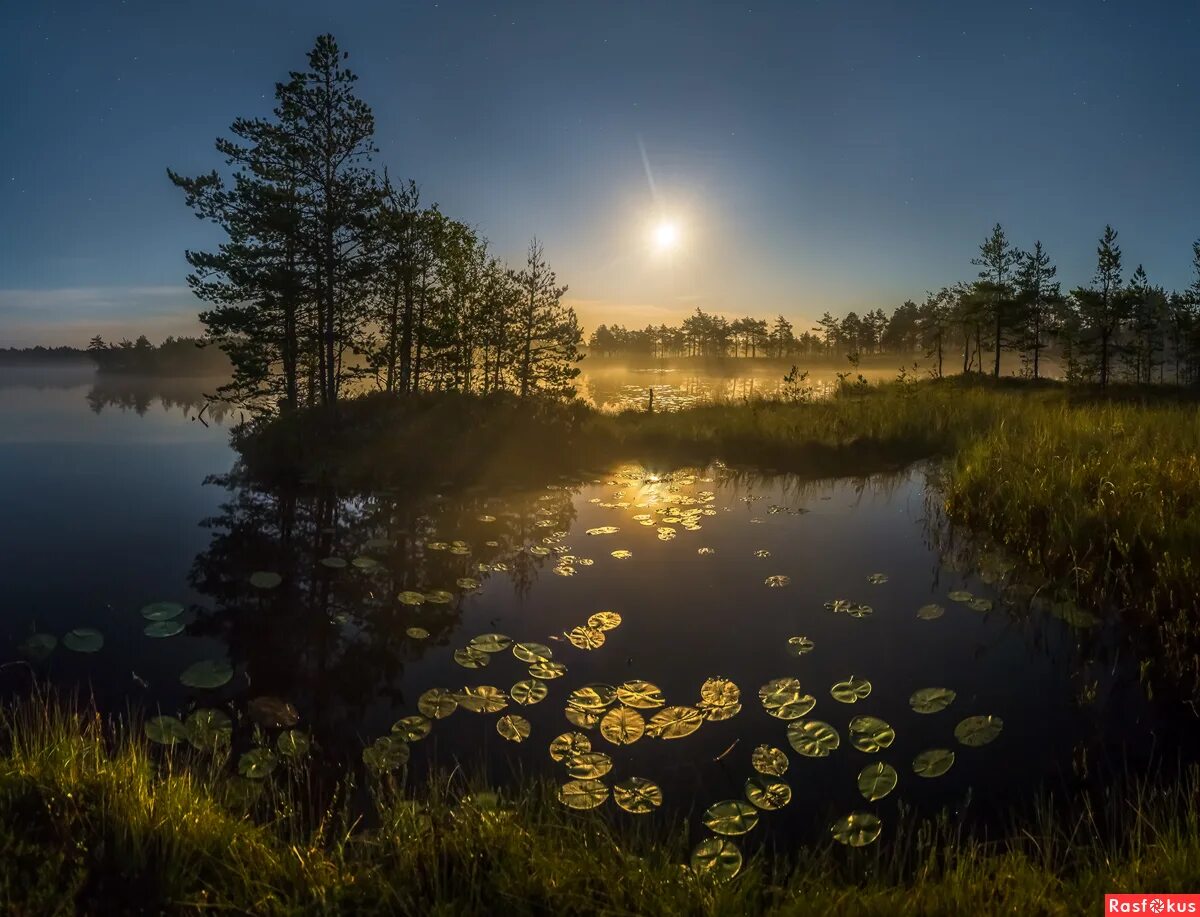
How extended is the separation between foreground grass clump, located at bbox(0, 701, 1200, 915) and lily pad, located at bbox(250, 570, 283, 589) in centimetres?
473

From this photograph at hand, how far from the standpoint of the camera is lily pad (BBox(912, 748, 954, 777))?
169 inches

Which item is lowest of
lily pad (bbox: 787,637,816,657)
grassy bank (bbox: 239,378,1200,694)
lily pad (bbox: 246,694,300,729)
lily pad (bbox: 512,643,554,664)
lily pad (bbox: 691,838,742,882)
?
lily pad (bbox: 246,694,300,729)

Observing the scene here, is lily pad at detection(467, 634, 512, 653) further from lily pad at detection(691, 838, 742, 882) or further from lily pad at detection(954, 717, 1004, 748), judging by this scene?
lily pad at detection(954, 717, 1004, 748)

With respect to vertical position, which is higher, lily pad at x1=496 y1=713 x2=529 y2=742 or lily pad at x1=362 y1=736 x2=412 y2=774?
lily pad at x1=496 y1=713 x2=529 y2=742

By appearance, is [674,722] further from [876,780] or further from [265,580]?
[265,580]

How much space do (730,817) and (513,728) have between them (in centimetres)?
186

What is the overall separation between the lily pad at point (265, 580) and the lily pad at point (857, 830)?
7.83m

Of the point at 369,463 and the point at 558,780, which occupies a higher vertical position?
the point at 369,463

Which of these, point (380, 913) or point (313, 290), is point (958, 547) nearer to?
point (380, 913)

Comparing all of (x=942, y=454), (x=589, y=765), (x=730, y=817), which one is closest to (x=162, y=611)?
(x=589, y=765)

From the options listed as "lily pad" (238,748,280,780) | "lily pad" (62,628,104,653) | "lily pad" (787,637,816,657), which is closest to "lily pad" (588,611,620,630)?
"lily pad" (787,637,816,657)

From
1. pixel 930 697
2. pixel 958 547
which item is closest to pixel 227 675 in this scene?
pixel 930 697

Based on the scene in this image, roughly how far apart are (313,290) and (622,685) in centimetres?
2010

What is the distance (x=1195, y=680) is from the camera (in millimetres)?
5223
